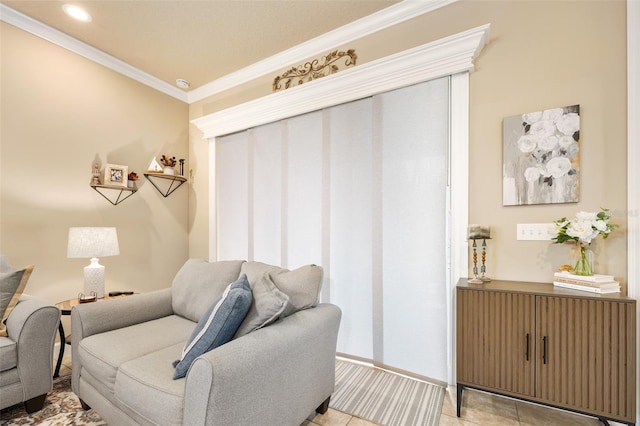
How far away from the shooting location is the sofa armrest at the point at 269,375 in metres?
1.06

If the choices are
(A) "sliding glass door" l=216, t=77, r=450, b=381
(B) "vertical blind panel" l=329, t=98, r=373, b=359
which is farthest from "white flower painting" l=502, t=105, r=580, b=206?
(B) "vertical blind panel" l=329, t=98, r=373, b=359

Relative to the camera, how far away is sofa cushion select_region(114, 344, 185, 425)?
1.16 meters

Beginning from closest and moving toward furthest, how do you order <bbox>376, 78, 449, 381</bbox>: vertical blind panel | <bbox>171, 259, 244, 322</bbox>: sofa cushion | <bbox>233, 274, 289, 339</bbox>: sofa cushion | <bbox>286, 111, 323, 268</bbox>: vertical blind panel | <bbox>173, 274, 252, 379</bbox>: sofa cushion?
<bbox>173, 274, 252, 379</bbox>: sofa cushion → <bbox>233, 274, 289, 339</bbox>: sofa cushion → <bbox>171, 259, 244, 322</bbox>: sofa cushion → <bbox>376, 78, 449, 381</bbox>: vertical blind panel → <bbox>286, 111, 323, 268</bbox>: vertical blind panel

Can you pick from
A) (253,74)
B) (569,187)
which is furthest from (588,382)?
(253,74)

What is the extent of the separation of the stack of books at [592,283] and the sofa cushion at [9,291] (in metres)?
3.33

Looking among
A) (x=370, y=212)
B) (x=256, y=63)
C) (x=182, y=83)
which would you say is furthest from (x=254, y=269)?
(x=182, y=83)

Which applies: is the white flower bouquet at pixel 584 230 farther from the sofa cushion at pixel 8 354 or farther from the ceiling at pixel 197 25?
the sofa cushion at pixel 8 354

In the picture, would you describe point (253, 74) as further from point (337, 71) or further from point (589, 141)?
point (589, 141)

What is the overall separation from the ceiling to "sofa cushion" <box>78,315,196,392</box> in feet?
8.09

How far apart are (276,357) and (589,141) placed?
219 cm

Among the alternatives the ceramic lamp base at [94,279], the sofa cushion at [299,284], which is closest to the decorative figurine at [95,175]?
the ceramic lamp base at [94,279]

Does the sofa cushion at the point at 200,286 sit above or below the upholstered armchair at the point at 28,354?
above

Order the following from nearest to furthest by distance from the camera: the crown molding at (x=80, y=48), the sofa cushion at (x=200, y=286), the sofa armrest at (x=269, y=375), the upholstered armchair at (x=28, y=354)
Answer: the sofa armrest at (x=269, y=375), the upholstered armchair at (x=28, y=354), the sofa cushion at (x=200, y=286), the crown molding at (x=80, y=48)

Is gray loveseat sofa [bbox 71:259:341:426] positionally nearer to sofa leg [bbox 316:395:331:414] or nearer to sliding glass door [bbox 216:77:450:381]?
sofa leg [bbox 316:395:331:414]
